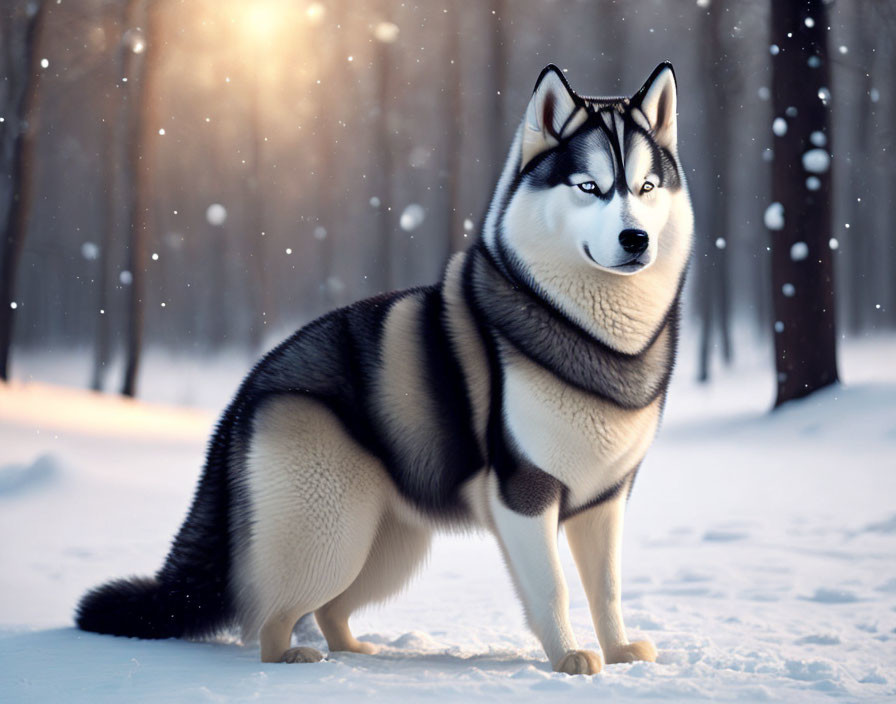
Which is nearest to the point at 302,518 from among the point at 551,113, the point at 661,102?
the point at 551,113

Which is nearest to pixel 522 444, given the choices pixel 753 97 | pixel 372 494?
pixel 372 494

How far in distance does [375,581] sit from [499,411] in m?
0.92

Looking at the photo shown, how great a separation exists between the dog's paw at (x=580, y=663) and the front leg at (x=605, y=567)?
294 mm

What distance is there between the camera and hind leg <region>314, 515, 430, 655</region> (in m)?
3.28

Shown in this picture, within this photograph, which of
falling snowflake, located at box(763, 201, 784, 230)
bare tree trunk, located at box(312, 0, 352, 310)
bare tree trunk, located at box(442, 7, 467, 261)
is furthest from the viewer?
bare tree trunk, located at box(312, 0, 352, 310)

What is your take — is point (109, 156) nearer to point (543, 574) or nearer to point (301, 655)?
point (301, 655)

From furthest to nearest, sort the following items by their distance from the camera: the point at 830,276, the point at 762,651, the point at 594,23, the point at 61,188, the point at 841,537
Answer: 1. the point at 61,188
2. the point at 594,23
3. the point at 830,276
4. the point at 841,537
5. the point at 762,651

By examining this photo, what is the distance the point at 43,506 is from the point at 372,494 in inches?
146

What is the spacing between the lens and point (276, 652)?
116 inches

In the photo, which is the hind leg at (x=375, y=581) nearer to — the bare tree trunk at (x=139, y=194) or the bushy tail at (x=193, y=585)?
the bushy tail at (x=193, y=585)

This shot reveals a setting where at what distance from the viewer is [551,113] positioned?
9.28 feet

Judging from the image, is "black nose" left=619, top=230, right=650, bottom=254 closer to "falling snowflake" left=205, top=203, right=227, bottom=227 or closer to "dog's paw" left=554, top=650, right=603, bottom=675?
"dog's paw" left=554, top=650, right=603, bottom=675

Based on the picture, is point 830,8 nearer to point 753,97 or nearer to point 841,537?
point 841,537

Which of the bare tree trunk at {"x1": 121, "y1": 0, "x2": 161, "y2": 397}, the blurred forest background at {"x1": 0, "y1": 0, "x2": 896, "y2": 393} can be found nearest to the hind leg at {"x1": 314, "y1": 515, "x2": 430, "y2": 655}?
the blurred forest background at {"x1": 0, "y1": 0, "x2": 896, "y2": 393}
